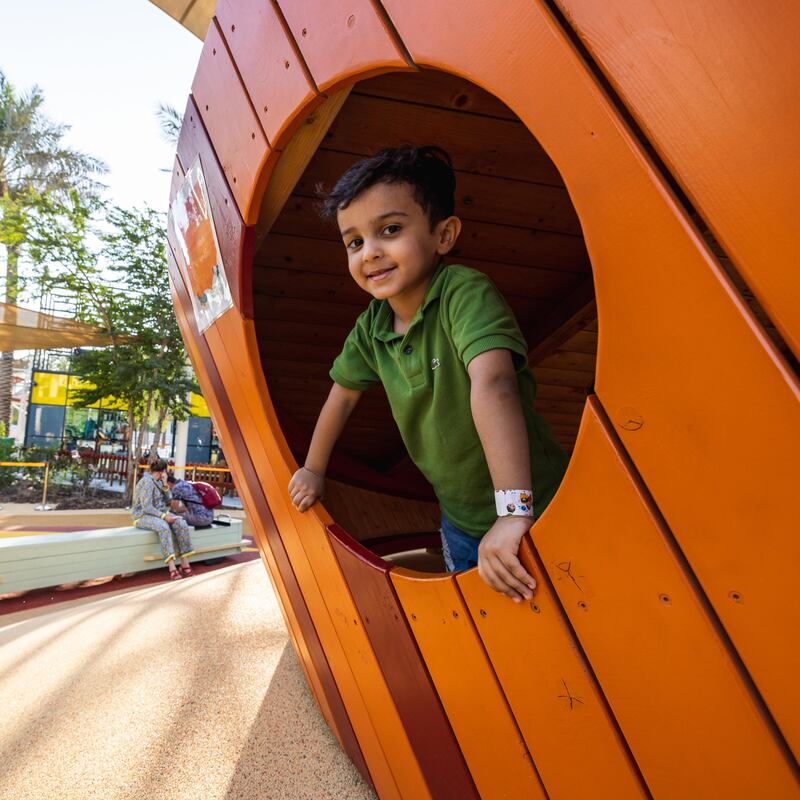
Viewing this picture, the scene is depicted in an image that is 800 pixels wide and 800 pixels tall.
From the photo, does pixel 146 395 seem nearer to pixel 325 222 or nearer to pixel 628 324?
pixel 325 222

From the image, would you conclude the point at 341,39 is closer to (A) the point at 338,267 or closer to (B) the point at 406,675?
(B) the point at 406,675

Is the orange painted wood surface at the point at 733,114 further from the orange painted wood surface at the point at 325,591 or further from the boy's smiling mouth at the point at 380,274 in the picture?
the orange painted wood surface at the point at 325,591

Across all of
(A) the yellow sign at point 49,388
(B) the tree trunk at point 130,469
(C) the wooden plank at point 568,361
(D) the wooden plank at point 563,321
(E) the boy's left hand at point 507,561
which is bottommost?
(E) the boy's left hand at point 507,561

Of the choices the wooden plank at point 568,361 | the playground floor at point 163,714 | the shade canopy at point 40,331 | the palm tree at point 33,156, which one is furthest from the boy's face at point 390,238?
the palm tree at point 33,156

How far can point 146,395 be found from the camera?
16.5m

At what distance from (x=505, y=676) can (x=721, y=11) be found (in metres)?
1.10

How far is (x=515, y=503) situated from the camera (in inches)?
42.8

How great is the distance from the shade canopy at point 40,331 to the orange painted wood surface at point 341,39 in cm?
1275

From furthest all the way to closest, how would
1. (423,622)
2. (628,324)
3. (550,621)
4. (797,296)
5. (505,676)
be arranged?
1. (423,622)
2. (505,676)
3. (550,621)
4. (628,324)
5. (797,296)

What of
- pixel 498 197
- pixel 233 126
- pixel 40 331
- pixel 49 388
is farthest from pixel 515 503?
pixel 49 388

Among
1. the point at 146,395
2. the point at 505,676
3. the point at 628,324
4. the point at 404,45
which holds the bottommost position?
the point at 505,676

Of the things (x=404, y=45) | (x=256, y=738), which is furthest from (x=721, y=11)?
(x=256, y=738)

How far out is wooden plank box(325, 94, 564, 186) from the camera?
212 centimetres

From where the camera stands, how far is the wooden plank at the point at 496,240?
2836mm
